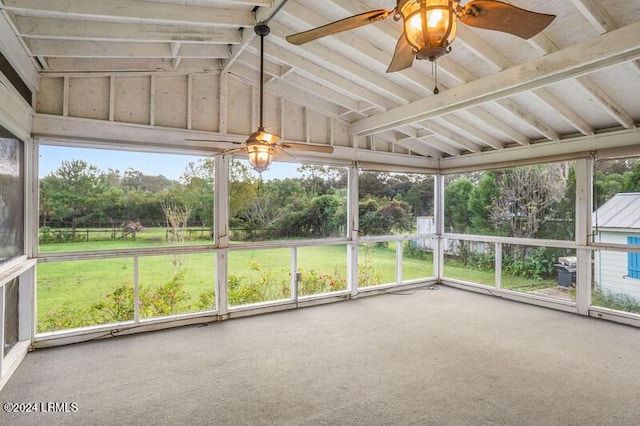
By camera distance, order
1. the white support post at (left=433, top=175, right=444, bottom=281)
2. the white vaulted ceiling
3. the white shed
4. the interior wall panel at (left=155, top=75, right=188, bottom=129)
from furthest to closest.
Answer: the white support post at (left=433, top=175, right=444, bottom=281) < the white shed < the interior wall panel at (left=155, top=75, right=188, bottom=129) < the white vaulted ceiling

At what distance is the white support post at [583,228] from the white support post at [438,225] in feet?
8.48

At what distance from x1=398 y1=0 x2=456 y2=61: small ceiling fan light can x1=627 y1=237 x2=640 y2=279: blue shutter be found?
502 cm

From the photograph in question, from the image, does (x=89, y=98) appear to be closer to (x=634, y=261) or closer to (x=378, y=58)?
(x=378, y=58)

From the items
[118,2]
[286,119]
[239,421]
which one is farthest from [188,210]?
[239,421]

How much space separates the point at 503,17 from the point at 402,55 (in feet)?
2.17

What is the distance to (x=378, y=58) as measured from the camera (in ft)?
13.5

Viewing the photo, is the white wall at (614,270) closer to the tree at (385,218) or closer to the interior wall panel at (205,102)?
the tree at (385,218)

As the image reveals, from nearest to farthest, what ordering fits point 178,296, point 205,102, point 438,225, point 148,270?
point 148,270 < point 178,296 < point 205,102 < point 438,225

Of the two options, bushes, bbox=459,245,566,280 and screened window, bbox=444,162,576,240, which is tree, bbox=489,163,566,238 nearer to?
screened window, bbox=444,162,576,240

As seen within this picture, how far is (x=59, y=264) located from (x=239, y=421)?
3207 millimetres

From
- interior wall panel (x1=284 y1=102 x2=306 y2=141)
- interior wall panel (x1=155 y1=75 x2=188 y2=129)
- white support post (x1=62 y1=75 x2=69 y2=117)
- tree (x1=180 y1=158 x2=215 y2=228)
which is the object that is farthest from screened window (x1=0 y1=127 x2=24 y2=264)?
interior wall panel (x1=284 y1=102 x2=306 y2=141)

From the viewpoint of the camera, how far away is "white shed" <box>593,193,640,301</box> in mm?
4945

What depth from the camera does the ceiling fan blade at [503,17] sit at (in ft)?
6.11

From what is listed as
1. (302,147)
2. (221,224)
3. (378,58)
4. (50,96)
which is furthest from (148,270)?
(378,58)
